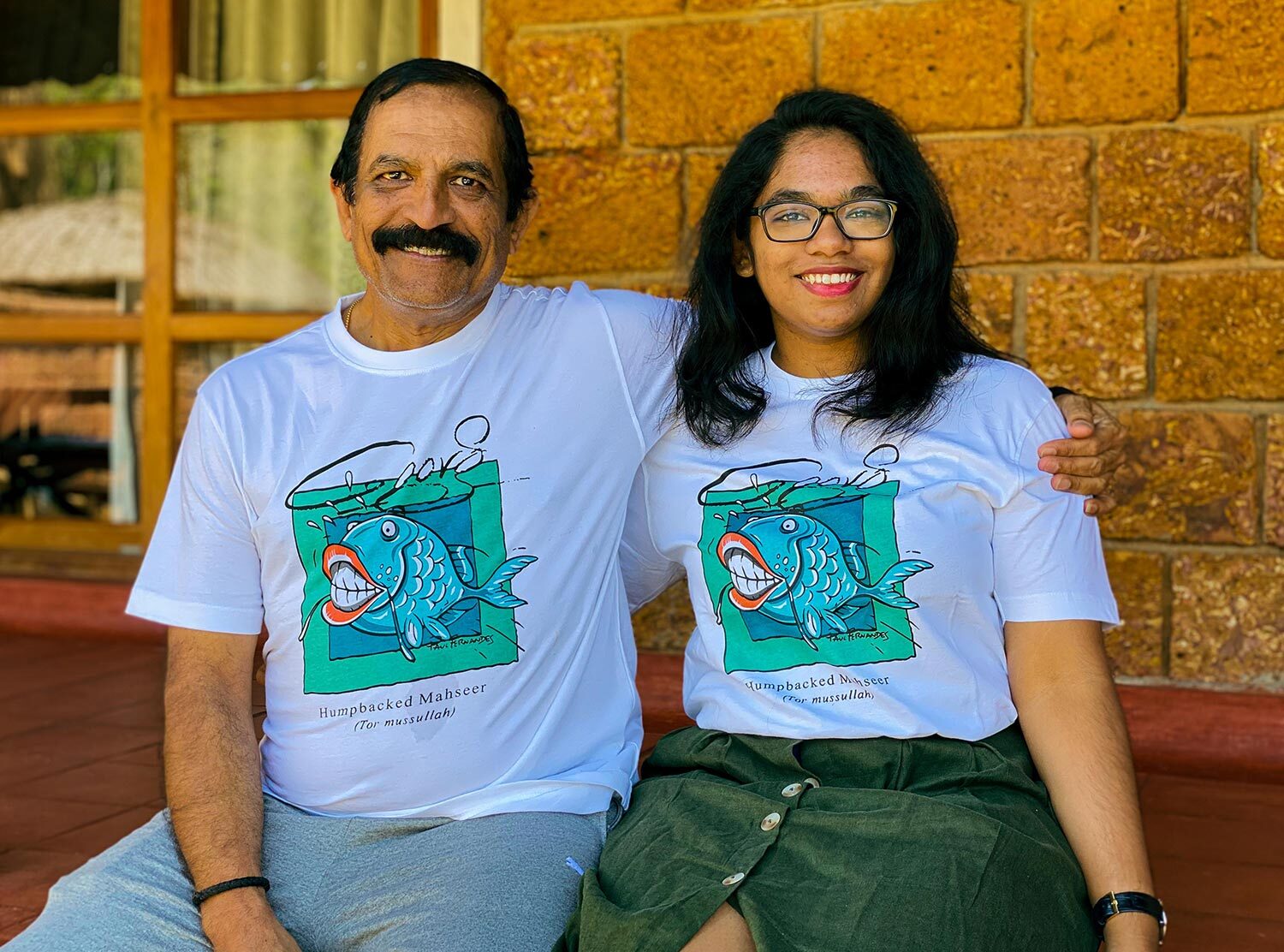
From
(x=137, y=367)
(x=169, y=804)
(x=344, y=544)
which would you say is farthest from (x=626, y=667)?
(x=137, y=367)

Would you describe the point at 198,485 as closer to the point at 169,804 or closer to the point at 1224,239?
the point at 169,804

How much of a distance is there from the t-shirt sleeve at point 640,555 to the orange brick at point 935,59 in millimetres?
1698

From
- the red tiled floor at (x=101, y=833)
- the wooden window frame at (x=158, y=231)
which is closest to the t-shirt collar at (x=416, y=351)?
the red tiled floor at (x=101, y=833)

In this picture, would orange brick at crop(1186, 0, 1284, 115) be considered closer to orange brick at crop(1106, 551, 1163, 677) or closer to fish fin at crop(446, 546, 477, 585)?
orange brick at crop(1106, 551, 1163, 677)

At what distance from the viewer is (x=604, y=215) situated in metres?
4.06

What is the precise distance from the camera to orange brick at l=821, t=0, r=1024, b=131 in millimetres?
3664

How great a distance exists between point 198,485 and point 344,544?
260mm

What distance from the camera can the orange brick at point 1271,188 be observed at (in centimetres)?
350

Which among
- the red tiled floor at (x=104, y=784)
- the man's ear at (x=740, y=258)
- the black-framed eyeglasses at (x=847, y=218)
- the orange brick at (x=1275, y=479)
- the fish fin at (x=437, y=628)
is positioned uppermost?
the black-framed eyeglasses at (x=847, y=218)

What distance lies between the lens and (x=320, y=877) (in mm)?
2117

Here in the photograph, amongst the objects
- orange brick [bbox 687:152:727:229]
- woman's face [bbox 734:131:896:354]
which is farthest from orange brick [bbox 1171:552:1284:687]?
woman's face [bbox 734:131:896:354]

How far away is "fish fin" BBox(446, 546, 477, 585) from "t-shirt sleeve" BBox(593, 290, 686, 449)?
348 millimetres

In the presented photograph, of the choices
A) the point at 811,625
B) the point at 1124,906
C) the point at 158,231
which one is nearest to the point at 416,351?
the point at 811,625

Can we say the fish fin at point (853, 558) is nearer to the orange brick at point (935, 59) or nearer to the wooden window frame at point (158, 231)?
the orange brick at point (935, 59)
